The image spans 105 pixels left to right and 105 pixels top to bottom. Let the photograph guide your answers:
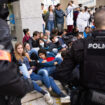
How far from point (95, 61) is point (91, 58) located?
0.17 ft

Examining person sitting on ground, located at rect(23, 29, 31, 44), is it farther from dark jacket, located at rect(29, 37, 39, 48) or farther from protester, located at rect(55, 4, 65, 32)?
protester, located at rect(55, 4, 65, 32)

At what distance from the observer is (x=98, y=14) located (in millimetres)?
1993

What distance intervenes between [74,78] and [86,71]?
26 centimetres

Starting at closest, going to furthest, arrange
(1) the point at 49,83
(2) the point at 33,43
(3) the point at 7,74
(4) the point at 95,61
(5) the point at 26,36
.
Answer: (3) the point at 7,74 → (4) the point at 95,61 → (1) the point at 49,83 → (2) the point at 33,43 → (5) the point at 26,36

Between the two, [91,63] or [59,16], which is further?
[59,16]

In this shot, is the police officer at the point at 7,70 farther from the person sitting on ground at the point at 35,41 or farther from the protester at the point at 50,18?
the protester at the point at 50,18

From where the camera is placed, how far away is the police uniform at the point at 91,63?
186cm

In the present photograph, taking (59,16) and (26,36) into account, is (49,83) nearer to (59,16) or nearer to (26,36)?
(26,36)

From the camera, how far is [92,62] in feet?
6.18

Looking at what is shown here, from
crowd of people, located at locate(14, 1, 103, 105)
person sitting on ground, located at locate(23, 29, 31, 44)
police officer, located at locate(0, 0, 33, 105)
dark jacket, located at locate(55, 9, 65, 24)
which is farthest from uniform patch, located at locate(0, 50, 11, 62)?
dark jacket, located at locate(55, 9, 65, 24)

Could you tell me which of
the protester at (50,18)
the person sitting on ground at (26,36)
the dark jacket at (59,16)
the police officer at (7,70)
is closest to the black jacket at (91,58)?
the police officer at (7,70)

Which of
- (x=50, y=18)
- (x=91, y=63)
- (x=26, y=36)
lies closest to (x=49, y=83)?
(x=91, y=63)

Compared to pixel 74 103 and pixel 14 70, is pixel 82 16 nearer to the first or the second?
pixel 74 103

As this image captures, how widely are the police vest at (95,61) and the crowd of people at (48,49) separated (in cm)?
17
